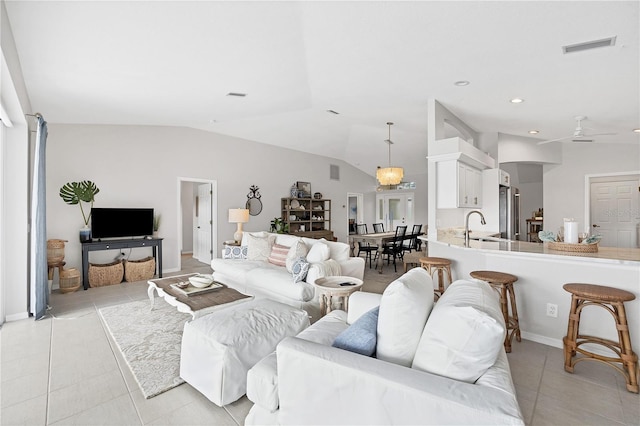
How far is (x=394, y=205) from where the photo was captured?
10922mm

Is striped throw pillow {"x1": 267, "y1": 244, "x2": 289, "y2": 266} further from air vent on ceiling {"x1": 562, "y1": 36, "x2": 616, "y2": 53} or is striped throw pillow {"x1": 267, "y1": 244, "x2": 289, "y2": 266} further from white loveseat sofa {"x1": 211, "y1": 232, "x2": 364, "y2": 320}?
air vent on ceiling {"x1": 562, "y1": 36, "x2": 616, "y2": 53}

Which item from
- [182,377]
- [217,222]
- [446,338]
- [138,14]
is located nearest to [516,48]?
[446,338]

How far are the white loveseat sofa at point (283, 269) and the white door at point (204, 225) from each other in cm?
208

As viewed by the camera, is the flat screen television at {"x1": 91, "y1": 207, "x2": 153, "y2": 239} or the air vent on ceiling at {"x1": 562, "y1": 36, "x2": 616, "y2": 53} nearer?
the air vent on ceiling at {"x1": 562, "y1": 36, "x2": 616, "y2": 53}

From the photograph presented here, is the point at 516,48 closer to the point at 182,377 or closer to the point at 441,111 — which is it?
the point at 441,111

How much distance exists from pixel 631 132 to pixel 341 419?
6.06 m

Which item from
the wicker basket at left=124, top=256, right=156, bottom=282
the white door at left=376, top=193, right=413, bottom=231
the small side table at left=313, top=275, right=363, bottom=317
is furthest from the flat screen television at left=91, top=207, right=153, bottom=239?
the white door at left=376, top=193, right=413, bottom=231

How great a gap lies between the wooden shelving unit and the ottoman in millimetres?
5556

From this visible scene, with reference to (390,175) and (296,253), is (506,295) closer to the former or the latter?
(296,253)

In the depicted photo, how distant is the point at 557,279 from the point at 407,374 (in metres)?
2.52

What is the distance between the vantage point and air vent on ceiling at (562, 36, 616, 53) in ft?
7.81

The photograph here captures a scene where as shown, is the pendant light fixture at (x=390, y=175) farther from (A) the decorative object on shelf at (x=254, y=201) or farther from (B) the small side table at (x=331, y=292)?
(B) the small side table at (x=331, y=292)

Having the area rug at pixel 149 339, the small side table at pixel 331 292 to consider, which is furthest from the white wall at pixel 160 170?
the small side table at pixel 331 292

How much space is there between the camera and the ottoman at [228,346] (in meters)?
2.04
